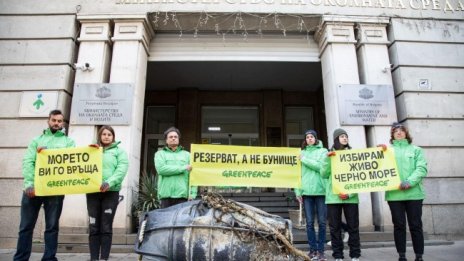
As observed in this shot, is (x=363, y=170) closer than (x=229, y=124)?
Yes

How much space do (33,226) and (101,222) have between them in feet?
3.11

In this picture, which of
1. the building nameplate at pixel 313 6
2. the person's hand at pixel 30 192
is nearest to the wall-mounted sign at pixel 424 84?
the building nameplate at pixel 313 6

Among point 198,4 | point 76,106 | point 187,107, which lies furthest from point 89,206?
point 187,107

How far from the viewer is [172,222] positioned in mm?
3191

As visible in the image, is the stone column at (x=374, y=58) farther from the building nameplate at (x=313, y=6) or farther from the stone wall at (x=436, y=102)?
the building nameplate at (x=313, y=6)

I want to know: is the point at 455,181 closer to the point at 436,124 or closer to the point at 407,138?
the point at 436,124

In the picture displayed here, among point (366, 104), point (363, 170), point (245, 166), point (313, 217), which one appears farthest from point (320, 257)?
point (366, 104)

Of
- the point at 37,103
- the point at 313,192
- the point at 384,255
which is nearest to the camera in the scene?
the point at 313,192

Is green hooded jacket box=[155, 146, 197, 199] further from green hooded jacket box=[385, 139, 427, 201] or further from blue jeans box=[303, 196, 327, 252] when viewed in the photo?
green hooded jacket box=[385, 139, 427, 201]

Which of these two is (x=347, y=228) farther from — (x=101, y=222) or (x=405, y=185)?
(x=101, y=222)

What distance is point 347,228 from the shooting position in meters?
4.87

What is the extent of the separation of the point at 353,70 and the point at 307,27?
5.75 feet

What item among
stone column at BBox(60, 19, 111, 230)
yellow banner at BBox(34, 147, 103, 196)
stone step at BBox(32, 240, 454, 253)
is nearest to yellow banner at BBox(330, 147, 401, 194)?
stone step at BBox(32, 240, 454, 253)

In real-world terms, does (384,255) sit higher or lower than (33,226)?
lower
